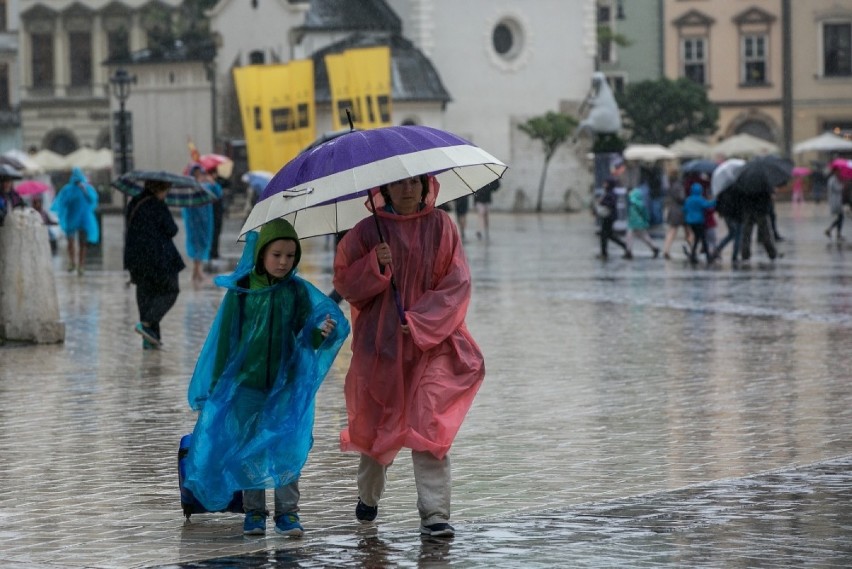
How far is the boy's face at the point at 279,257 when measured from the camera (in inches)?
306

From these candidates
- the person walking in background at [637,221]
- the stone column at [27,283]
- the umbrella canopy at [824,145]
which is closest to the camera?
the stone column at [27,283]

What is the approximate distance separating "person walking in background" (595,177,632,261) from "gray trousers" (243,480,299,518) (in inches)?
932

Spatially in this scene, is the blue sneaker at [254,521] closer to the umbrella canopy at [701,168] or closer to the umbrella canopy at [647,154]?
the umbrella canopy at [701,168]

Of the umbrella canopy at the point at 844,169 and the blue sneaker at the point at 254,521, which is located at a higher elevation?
the umbrella canopy at the point at 844,169

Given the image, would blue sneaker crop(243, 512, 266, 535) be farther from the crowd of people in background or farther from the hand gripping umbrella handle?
the crowd of people in background

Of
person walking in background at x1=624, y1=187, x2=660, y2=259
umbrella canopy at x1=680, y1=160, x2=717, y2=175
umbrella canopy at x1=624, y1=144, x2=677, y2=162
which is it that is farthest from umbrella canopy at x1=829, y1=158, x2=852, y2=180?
umbrella canopy at x1=624, y1=144, x2=677, y2=162

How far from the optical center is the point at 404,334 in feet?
25.4

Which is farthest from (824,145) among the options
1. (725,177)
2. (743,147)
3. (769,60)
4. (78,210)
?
(78,210)

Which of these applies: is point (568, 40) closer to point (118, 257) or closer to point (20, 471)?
point (118, 257)

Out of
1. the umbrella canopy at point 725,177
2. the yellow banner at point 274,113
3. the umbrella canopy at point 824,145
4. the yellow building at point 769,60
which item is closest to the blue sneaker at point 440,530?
the umbrella canopy at point 725,177

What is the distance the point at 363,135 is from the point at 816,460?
312 centimetres

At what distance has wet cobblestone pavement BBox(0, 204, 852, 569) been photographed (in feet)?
23.8

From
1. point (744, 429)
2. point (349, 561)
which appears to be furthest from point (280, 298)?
point (744, 429)

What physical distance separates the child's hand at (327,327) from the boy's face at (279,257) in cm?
27
